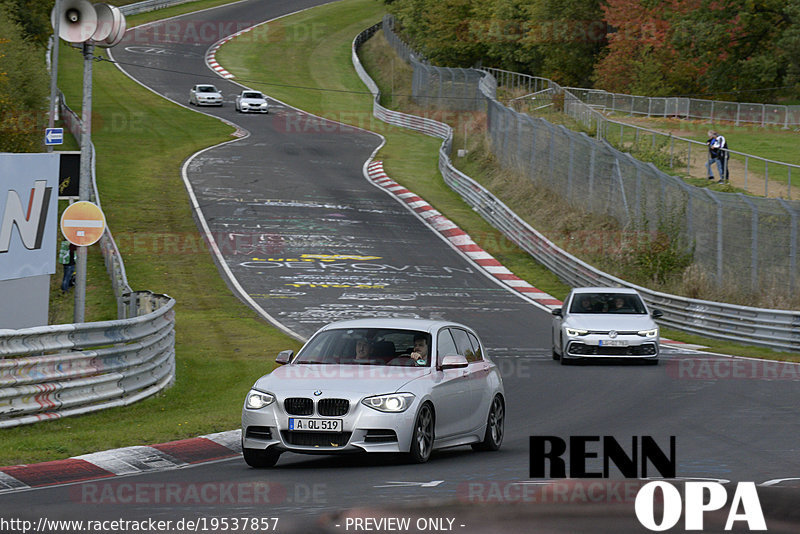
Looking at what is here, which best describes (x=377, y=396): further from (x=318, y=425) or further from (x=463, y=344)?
(x=463, y=344)

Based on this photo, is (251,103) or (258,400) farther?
(251,103)

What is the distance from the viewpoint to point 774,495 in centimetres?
827

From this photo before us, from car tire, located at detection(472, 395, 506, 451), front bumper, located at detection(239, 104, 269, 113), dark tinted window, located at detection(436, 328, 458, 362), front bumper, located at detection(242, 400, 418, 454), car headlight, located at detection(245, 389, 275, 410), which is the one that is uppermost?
dark tinted window, located at detection(436, 328, 458, 362)

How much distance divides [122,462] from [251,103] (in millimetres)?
60481

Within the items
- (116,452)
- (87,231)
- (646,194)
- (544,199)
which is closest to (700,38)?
(544,199)

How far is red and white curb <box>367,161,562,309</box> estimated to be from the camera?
33.8 metres

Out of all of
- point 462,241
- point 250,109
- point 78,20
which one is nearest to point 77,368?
point 78,20

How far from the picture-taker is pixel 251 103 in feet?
232

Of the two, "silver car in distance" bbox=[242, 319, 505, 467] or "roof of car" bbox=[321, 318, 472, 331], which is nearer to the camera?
"silver car in distance" bbox=[242, 319, 505, 467]

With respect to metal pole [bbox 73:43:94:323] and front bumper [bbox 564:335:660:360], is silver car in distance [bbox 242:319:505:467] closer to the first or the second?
metal pole [bbox 73:43:94:323]

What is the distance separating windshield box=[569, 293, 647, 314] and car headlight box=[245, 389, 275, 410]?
13157mm

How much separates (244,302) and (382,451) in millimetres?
20285

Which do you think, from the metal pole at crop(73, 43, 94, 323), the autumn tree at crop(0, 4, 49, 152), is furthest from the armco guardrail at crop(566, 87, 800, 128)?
the metal pole at crop(73, 43, 94, 323)

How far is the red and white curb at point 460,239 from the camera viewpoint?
33844mm
